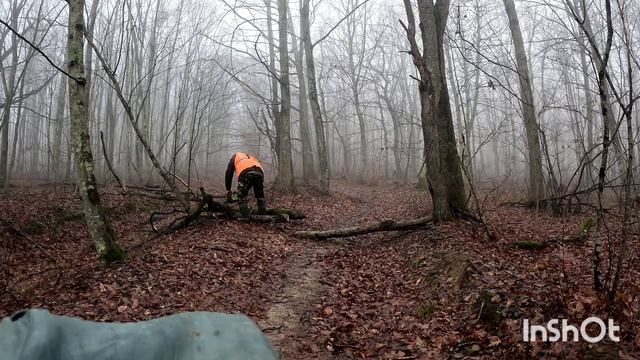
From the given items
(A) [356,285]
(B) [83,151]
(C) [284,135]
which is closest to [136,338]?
(A) [356,285]

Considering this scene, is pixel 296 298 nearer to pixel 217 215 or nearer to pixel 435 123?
pixel 217 215

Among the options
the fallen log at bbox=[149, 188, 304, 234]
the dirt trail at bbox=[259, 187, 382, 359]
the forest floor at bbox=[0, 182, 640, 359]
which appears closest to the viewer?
the forest floor at bbox=[0, 182, 640, 359]

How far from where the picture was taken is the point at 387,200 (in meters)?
15.7

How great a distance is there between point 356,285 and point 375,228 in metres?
2.38

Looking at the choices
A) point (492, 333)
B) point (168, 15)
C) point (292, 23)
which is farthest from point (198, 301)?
point (168, 15)

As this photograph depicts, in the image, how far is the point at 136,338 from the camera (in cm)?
216

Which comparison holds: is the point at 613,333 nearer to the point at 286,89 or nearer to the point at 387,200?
the point at 387,200

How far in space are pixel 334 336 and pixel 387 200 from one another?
37.5ft

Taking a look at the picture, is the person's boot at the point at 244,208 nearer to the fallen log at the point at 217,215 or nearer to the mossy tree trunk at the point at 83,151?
the fallen log at the point at 217,215

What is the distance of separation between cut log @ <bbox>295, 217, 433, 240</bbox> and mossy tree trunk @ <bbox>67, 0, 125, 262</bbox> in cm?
392
